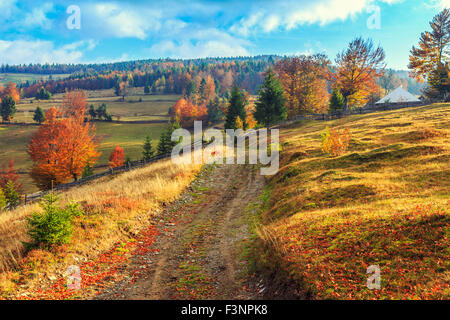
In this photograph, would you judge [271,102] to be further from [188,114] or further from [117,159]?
[188,114]

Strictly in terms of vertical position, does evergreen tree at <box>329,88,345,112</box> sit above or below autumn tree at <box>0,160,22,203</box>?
above

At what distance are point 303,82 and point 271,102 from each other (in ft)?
38.2

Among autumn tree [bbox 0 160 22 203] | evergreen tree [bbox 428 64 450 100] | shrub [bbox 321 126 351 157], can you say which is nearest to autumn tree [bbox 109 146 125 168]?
autumn tree [bbox 0 160 22 203]

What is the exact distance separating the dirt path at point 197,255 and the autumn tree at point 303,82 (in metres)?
44.8

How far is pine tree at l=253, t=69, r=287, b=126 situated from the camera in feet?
172

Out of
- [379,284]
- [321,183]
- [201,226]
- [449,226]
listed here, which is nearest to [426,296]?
[379,284]

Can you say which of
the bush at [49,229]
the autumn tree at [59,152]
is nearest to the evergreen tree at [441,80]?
the bush at [49,229]

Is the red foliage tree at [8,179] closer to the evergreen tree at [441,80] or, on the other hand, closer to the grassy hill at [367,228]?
the grassy hill at [367,228]

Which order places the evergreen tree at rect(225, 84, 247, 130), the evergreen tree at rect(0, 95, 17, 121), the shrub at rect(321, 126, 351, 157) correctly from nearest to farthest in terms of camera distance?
the shrub at rect(321, 126, 351, 157) → the evergreen tree at rect(225, 84, 247, 130) → the evergreen tree at rect(0, 95, 17, 121)

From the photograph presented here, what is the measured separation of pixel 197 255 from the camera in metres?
10.5

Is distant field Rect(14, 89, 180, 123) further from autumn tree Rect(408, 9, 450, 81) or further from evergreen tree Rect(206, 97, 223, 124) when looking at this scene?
autumn tree Rect(408, 9, 450, 81)

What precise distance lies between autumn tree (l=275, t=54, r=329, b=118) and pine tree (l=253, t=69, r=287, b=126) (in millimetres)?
6986

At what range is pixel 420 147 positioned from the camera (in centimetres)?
1545

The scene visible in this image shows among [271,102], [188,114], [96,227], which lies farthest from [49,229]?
[188,114]
